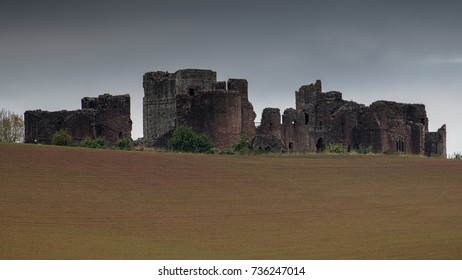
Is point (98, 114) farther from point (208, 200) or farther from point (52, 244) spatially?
point (52, 244)

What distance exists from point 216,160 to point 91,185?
440 inches

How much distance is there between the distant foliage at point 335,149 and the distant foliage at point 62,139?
44.1 ft

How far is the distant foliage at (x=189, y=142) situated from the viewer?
70.1 meters

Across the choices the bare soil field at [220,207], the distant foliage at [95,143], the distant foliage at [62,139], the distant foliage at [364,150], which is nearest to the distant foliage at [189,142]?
the distant foliage at [95,143]

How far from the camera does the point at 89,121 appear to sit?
76.8m

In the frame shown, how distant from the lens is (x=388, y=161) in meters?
64.3

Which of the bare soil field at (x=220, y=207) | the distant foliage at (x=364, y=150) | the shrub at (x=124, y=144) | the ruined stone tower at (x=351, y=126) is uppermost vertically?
the ruined stone tower at (x=351, y=126)

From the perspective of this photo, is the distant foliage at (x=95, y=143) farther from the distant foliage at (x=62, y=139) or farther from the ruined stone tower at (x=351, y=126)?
the ruined stone tower at (x=351, y=126)

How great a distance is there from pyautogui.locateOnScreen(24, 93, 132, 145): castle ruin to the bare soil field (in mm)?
15206

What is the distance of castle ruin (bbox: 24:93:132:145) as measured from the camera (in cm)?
7675

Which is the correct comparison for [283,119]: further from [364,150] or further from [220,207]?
[220,207]

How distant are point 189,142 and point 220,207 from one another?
2360 centimetres

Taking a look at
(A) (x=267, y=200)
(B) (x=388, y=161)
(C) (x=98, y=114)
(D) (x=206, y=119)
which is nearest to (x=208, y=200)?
(A) (x=267, y=200)

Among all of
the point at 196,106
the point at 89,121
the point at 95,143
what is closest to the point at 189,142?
the point at 196,106
